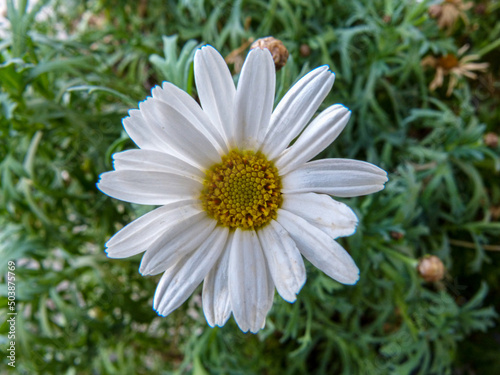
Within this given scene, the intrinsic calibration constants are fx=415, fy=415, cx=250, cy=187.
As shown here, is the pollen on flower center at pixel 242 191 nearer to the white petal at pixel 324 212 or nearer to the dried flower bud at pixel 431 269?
the white petal at pixel 324 212

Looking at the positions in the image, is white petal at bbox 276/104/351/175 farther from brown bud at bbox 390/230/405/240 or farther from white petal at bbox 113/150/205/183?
brown bud at bbox 390/230/405/240

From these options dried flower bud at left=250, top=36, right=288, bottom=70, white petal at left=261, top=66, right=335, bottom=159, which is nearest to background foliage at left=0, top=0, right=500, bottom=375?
dried flower bud at left=250, top=36, right=288, bottom=70

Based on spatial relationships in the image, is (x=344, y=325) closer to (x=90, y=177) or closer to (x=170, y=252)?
(x=170, y=252)

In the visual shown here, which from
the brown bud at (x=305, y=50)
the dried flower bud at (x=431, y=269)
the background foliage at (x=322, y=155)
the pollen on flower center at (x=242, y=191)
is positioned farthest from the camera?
the brown bud at (x=305, y=50)

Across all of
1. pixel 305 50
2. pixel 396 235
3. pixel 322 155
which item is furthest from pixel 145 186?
pixel 305 50

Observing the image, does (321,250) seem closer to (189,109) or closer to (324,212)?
(324,212)

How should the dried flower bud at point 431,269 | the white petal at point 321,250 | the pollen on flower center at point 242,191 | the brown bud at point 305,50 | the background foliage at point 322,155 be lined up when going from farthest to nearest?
the brown bud at point 305,50 → the background foliage at point 322,155 → the dried flower bud at point 431,269 → the pollen on flower center at point 242,191 → the white petal at point 321,250

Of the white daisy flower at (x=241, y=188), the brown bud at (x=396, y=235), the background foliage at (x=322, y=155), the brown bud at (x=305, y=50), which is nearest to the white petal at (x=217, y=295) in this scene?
the white daisy flower at (x=241, y=188)
